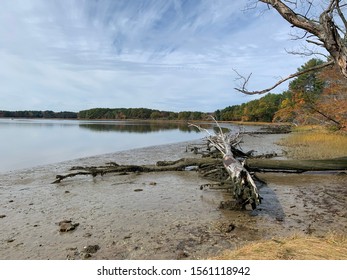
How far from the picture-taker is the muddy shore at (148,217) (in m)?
5.41

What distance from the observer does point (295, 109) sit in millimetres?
22516

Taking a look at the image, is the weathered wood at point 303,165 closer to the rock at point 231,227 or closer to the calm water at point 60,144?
the rock at point 231,227

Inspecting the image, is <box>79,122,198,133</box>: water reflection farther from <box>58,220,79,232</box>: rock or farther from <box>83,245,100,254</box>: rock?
<box>83,245,100,254</box>: rock

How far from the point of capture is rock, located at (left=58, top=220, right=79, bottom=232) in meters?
6.30

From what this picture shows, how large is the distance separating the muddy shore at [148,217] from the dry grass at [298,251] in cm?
91

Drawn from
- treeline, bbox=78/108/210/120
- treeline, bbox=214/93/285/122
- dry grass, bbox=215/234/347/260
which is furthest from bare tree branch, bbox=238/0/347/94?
treeline, bbox=78/108/210/120

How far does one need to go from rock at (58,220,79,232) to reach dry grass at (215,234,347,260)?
3.38 meters

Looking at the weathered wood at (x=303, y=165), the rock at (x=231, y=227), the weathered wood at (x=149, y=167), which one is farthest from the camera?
the weathered wood at (x=303, y=165)

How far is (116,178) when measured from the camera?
12109mm

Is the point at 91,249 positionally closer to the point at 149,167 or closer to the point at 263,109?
the point at 149,167

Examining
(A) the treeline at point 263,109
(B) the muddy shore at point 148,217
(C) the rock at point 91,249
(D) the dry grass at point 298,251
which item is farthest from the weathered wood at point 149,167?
(A) the treeline at point 263,109

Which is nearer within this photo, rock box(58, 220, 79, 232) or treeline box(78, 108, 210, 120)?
rock box(58, 220, 79, 232)

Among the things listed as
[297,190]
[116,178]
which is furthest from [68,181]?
[297,190]
